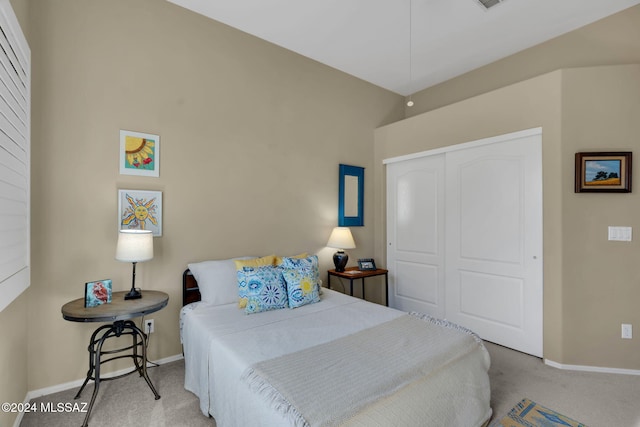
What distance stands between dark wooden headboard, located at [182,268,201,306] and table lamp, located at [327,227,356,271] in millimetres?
1601

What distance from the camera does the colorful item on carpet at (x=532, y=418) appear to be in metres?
1.96

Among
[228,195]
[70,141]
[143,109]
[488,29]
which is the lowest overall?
[228,195]

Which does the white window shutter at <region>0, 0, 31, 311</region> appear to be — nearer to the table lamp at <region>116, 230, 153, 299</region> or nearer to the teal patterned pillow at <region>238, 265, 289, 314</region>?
the table lamp at <region>116, 230, 153, 299</region>

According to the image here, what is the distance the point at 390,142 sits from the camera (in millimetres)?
4250

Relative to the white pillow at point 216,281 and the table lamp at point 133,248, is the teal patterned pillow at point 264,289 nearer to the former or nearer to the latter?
the white pillow at point 216,281

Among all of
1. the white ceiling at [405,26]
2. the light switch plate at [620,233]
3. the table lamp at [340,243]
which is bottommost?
the table lamp at [340,243]

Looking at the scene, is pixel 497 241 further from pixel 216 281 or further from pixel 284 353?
pixel 216 281

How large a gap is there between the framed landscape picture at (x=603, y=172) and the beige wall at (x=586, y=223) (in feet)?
0.20

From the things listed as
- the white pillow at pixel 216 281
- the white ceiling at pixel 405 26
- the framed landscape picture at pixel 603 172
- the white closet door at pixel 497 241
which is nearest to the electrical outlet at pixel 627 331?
the white closet door at pixel 497 241

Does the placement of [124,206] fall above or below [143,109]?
below

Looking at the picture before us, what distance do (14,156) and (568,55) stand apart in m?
4.77

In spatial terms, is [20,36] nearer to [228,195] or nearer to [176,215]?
[176,215]

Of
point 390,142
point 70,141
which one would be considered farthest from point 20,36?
point 390,142

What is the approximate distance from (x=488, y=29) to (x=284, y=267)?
10.2ft
